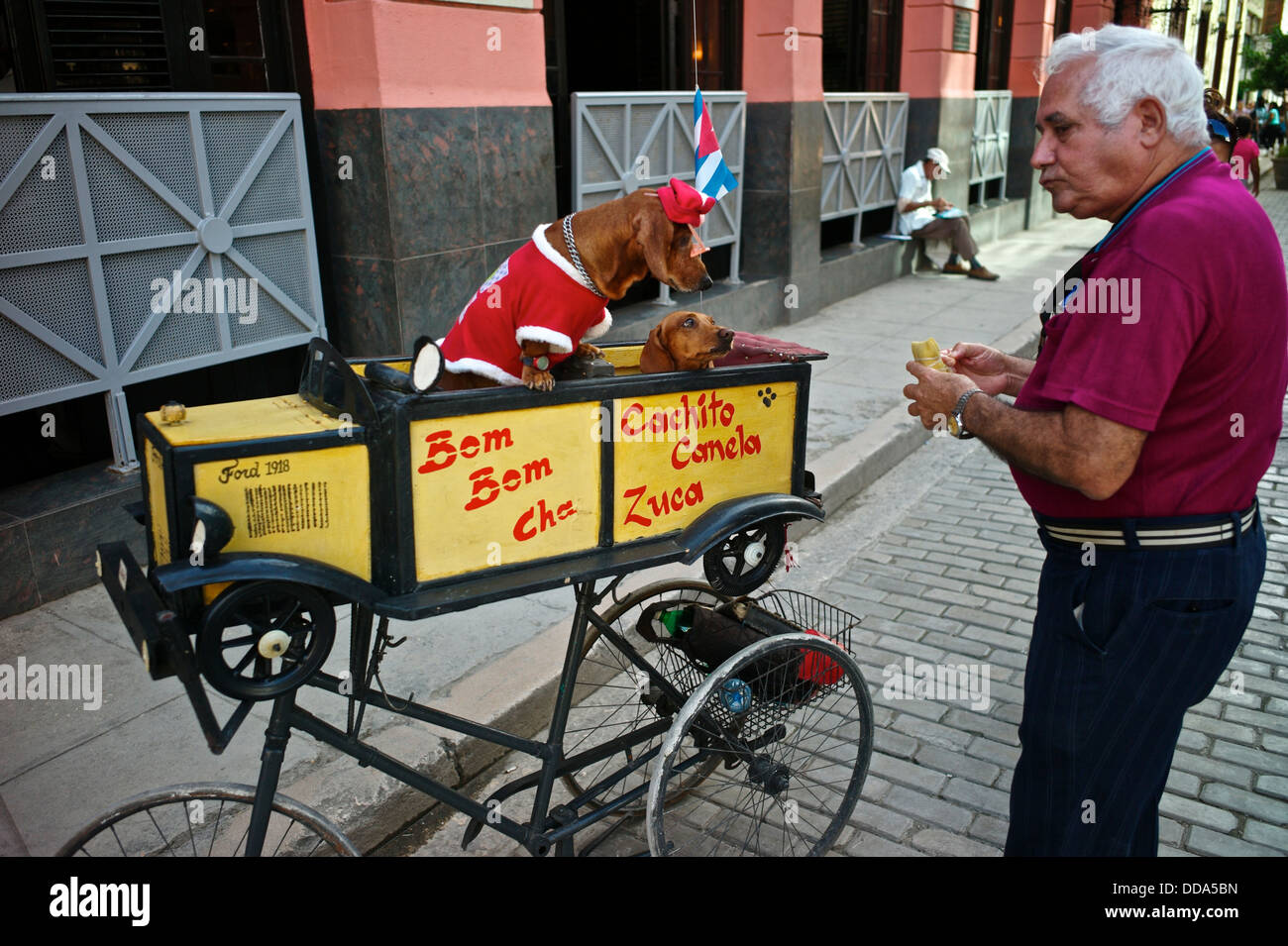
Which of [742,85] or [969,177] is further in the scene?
[969,177]

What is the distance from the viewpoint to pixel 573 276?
2805mm

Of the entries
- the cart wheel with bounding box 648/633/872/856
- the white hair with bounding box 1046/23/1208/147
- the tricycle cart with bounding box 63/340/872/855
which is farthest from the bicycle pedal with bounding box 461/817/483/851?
the white hair with bounding box 1046/23/1208/147

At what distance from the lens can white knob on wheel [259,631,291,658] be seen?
209 centimetres

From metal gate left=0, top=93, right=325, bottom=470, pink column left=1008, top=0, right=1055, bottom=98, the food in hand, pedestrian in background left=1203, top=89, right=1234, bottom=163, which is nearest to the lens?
the food in hand

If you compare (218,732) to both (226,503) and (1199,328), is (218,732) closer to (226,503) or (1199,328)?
(226,503)

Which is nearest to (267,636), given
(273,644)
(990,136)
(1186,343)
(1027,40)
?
(273,644)

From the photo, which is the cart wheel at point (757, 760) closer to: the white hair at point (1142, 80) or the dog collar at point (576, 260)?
the dog collar at point (576, 260)

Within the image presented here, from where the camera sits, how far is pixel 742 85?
31.1 ft

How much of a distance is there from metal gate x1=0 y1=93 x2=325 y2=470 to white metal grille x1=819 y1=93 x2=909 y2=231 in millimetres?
6499

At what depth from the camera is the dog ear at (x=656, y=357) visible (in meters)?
2.69

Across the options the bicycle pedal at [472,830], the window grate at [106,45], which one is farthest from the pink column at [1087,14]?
the bicycle pedal at [472,830]

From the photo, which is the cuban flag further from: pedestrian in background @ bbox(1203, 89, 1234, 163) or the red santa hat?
pedestrian in background @ bbox(1203, 89, 1234, 163)
